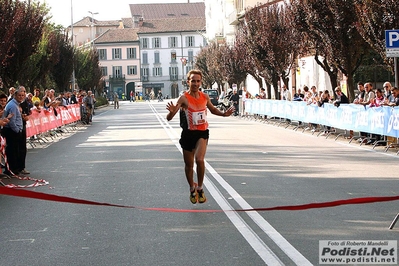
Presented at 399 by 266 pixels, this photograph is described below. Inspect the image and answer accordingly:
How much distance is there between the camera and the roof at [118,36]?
15038 cm

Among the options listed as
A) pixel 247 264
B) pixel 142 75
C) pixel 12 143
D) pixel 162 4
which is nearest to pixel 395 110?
pixel 12 143

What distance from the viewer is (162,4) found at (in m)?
168

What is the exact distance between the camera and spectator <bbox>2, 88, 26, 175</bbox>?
1655 cm

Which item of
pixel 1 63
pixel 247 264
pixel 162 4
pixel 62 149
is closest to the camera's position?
pixel 247 264

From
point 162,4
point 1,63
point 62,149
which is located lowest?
point 62,149

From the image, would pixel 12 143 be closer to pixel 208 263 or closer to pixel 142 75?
pixel 208 263

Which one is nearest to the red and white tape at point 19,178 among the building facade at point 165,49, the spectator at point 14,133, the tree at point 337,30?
the spectator at point 14,133

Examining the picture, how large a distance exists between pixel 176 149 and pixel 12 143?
6.19 meters

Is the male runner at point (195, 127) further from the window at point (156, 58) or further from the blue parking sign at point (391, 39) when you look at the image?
the window at point (156, 58)

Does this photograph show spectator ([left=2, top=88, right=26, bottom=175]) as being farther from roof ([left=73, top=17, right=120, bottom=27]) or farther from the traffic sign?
roof ([left=73, top=17, right=120, bottom=27])

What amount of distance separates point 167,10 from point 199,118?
15747 cm

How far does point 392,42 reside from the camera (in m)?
22.2

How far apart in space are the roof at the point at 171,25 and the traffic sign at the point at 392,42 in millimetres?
128668

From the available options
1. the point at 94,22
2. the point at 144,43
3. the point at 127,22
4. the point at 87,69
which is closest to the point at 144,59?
the point at 144,43
